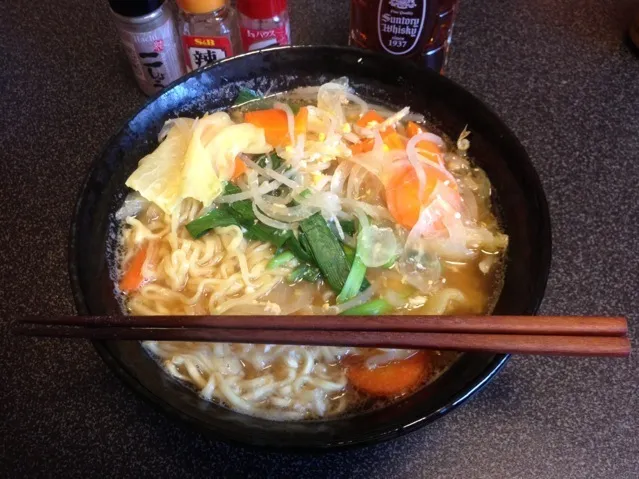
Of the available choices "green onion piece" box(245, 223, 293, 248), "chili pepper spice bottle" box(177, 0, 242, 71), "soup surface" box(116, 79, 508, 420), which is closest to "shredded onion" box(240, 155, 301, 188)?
"soup surface" box(116, 79, 508, 420)

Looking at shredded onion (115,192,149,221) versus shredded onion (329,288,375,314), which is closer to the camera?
shredded onion (329,288,375,314)

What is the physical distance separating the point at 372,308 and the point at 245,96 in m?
0.65

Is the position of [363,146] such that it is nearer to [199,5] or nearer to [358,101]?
[358,101]

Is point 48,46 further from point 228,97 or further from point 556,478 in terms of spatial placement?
point 556,478

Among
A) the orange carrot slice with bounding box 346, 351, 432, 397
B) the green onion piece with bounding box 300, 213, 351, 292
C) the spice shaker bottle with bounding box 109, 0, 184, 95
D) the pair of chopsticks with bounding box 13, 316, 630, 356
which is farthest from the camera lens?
the spice shaker bottle with bounding box 109, 0, 184, 95

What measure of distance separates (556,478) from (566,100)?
1.04 m

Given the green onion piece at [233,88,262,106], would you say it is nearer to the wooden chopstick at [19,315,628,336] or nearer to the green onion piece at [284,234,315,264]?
the green onion piece at [284,234,315,264]

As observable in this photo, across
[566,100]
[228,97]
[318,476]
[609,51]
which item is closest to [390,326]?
[318,476]

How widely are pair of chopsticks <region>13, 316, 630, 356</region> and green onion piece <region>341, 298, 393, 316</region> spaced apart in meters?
0.20

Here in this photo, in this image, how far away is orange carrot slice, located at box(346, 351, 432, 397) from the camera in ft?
3.53

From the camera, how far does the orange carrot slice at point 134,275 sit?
122 cm

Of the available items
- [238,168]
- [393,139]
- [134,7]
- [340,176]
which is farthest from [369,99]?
[134,7]

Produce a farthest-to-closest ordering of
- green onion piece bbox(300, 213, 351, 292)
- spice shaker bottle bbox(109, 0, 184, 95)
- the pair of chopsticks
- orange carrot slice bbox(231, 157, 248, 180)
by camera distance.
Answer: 1. spice shaker bottle bbox(109, 0, 184, 95)
2. orange carrot slice bbox(231, 157, 248, 180)
3. green onion piece bbox(300, 213, 351, 292)
4. the pair of chopsticks

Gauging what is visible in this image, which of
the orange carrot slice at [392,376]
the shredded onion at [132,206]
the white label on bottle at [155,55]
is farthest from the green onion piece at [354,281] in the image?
the white label on bottle at [155,55]
